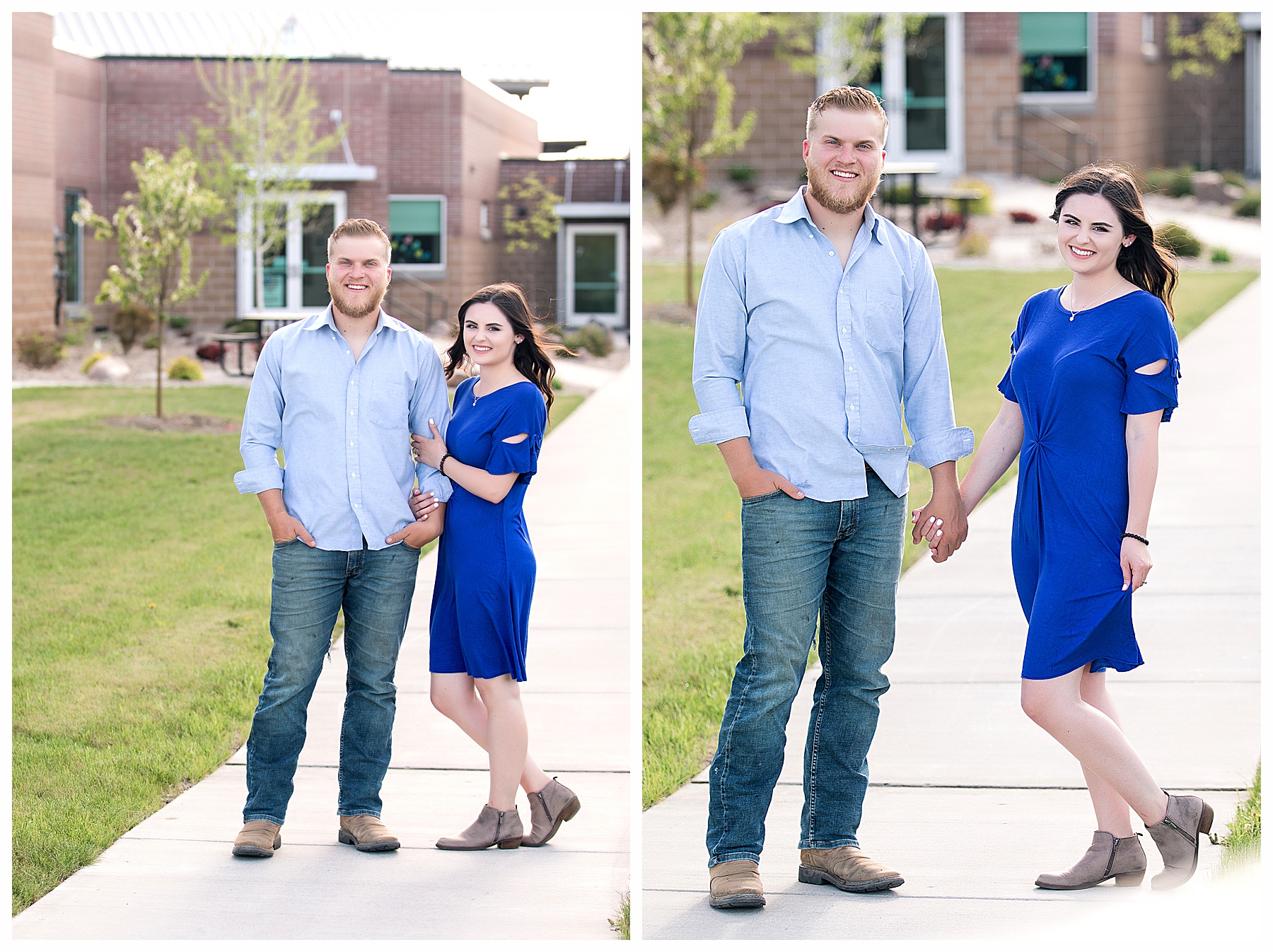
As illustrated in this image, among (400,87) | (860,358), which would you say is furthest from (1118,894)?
(400,87)

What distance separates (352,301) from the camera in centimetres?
361

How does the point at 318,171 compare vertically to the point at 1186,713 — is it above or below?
above

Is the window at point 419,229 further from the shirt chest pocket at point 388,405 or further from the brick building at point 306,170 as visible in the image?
the shirt chest pocket at point 388,405

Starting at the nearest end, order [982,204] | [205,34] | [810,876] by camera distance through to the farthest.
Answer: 1. [810,876]
2. [205,34]
3. [982,204]

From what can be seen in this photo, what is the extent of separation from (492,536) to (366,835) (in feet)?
3.02

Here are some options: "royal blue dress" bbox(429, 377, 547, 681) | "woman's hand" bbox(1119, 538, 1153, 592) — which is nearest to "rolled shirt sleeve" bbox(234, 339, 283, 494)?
"royal blue dress" bbox(429, 377, 547, 681)

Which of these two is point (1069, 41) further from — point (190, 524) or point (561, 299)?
point (190, 524)

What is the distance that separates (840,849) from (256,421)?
1.86m

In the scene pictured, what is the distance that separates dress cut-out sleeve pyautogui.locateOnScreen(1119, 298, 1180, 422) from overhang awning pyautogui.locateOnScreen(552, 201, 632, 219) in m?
3.39

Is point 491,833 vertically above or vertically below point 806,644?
below

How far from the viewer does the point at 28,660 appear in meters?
5.87

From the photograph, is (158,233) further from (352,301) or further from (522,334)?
(522,334)

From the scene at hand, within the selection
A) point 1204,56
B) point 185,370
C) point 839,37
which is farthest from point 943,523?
point 1204,56

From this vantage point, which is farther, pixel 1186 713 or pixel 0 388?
pixel 1186 713
